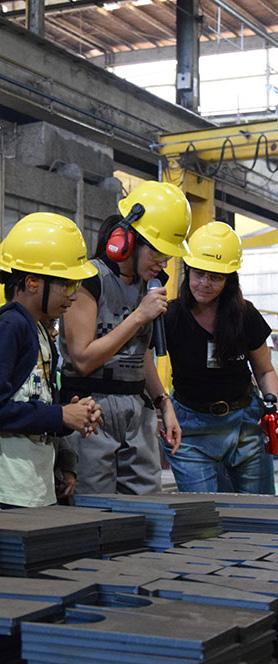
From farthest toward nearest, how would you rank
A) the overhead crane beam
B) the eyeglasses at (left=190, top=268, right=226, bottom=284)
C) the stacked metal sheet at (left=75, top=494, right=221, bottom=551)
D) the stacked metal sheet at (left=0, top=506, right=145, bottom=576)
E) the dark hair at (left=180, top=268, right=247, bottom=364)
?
the overhead crane beam < the eyeglasses at (left=190, top=268, right=226, bottom=284) < the dark hair at (left=180, top=268, right=247, bottom=364) < the stacked metal sheet at (left=75, top=494, right=221, bottom=551) < the stacked metal sheet at (left=0, top=506, right=145, bottom=576)

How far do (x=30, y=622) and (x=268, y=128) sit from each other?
11587mm

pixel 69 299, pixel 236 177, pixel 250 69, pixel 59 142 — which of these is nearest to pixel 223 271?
pixel 69 299

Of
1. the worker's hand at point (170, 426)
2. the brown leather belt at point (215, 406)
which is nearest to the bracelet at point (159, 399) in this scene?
Answer: the worker's hand at point (170, 426)

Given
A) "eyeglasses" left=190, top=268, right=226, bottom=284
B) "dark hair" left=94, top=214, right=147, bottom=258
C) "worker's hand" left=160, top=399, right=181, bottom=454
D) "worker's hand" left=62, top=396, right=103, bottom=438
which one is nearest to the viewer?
"worker's hand" left=62, top=396, right=103, bottom=438

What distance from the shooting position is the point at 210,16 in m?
15.4

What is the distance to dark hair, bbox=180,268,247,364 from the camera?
163 inches

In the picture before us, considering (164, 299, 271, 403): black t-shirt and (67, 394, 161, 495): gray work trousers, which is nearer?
(67, 394, 161, 495): gray work trousers

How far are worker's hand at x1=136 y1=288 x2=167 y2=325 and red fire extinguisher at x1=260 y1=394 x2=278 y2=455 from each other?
3.65ft

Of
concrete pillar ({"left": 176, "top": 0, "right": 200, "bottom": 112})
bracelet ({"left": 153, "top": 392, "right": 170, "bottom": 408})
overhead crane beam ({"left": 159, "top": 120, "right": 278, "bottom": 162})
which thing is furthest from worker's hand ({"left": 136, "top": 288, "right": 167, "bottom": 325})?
concrete pillar ({"left": 176, "top": 0, "right": 200, "bottom": 112})

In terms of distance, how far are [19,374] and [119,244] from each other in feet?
2.76

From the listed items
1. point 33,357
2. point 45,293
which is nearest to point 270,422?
point 45,293

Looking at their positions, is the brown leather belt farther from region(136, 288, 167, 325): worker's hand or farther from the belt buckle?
region(136, 288, 167, 325): worker's hand

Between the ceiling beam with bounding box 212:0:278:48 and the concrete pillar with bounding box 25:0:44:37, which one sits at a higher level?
the ceiling beam with bounding box 212:0:278:48

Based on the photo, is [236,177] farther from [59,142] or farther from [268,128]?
[59,142]
